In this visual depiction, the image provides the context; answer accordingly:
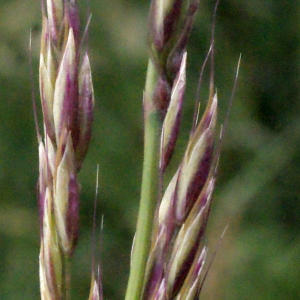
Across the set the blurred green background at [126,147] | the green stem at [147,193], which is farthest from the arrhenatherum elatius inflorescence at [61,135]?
the blurred green background at [126,147]

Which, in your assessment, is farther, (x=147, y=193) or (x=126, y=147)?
(x=126, y=147)

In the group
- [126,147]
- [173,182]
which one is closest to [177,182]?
[173,182]

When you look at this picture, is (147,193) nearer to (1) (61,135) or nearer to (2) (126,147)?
(1) (61,135)

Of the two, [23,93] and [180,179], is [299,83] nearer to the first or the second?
[23,93]

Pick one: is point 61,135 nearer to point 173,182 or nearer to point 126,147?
point 173,182

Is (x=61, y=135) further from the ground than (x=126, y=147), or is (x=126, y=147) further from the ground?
(x=61, y=135)

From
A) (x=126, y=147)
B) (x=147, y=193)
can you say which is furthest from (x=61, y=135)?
(x=126, y=147)

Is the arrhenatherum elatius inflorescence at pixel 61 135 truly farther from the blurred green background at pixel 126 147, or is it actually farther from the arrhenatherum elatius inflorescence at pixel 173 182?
the blurred green background at pixel 126 147
